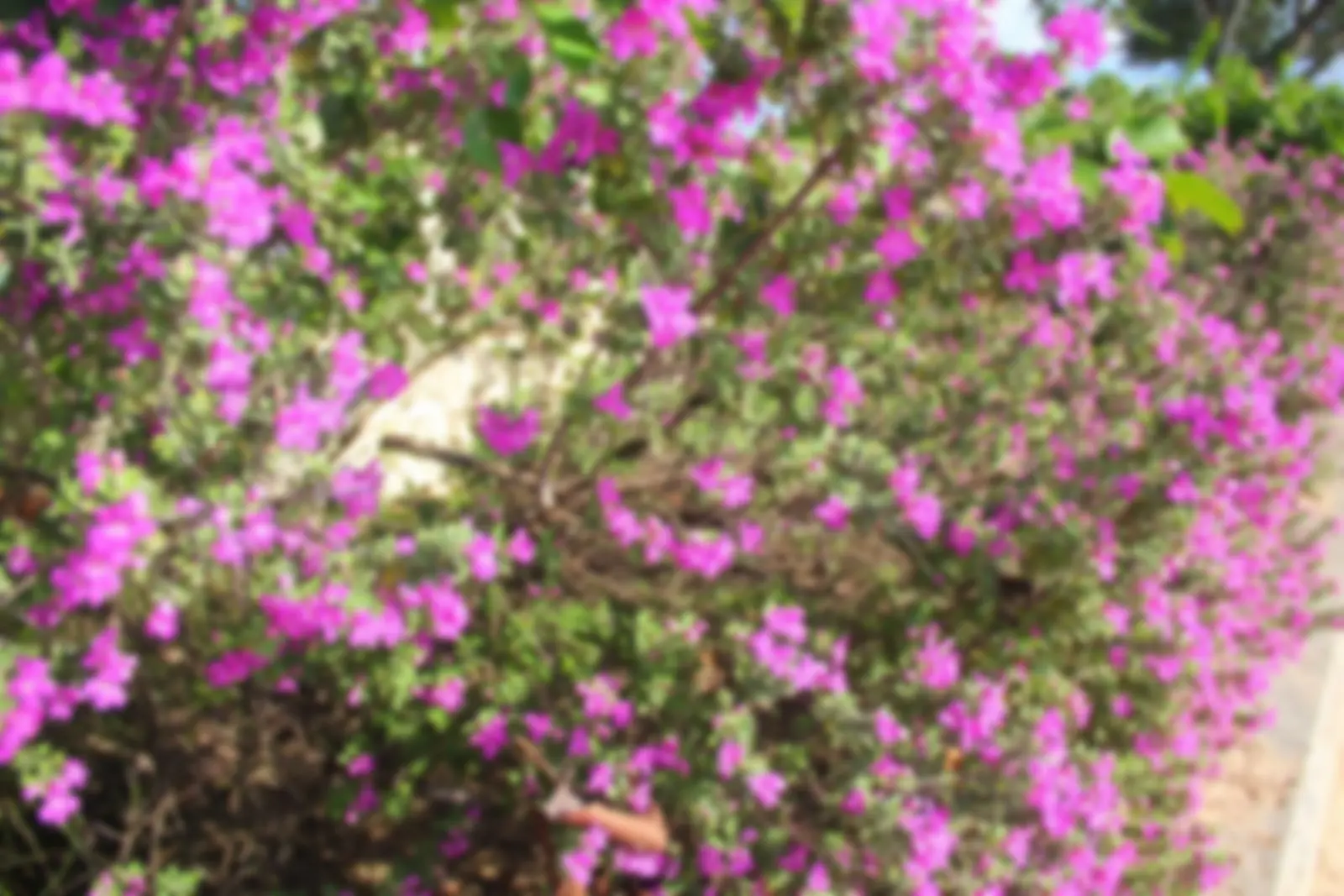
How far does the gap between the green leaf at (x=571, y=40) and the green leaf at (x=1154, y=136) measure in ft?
3.81

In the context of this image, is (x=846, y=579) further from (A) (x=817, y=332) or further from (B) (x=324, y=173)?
(B) (x=324, y=173)

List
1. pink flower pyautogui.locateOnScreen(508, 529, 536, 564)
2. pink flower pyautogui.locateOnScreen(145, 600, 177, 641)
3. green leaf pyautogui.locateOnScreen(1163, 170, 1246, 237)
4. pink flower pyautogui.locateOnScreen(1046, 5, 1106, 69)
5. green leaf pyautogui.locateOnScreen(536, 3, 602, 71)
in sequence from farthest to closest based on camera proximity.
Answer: green leaf pyautogui.locateOnScreen(1163, 170, 1246, 237) < pink flower pyautogui.locateOnScreen(508, 529, 536, 564) < pink flower pyautogui.locateOnScreen(1046, 5, 1106, 69) < green leaf pyautogui.locateOnScreen(536, 3, 602, 71) < pink flower pyautogui.locateOnScreen(145, 600, 177, 641)

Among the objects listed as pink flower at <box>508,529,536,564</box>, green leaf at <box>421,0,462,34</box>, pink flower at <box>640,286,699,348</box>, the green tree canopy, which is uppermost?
the green tree canopy

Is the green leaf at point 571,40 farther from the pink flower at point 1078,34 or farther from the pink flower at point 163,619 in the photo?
the pink flower at point 163,619

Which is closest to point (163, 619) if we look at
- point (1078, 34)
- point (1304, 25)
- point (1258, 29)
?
point (1078, 34)

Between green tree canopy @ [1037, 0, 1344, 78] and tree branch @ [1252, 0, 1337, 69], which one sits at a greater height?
green tree canopy @ [1037, 0, 1344, 78]

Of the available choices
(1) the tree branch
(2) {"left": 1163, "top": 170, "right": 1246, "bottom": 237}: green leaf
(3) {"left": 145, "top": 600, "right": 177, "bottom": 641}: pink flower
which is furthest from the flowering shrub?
(1) the tree branch

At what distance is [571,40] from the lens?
6.76 feet

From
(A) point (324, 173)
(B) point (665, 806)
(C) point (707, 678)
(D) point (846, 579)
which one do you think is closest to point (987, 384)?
(D) point (846, 579)

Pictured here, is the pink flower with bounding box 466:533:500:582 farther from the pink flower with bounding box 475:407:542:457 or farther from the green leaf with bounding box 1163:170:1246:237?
the green leaf with bounding box 1163:170:1246:237

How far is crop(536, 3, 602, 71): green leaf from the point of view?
6.72 feet

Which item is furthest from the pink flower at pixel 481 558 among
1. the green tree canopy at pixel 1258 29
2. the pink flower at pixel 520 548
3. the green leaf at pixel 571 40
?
the green tree canopy at pixel 1258 29

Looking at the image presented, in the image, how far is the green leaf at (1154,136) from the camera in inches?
A: 109

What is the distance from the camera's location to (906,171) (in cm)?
239
